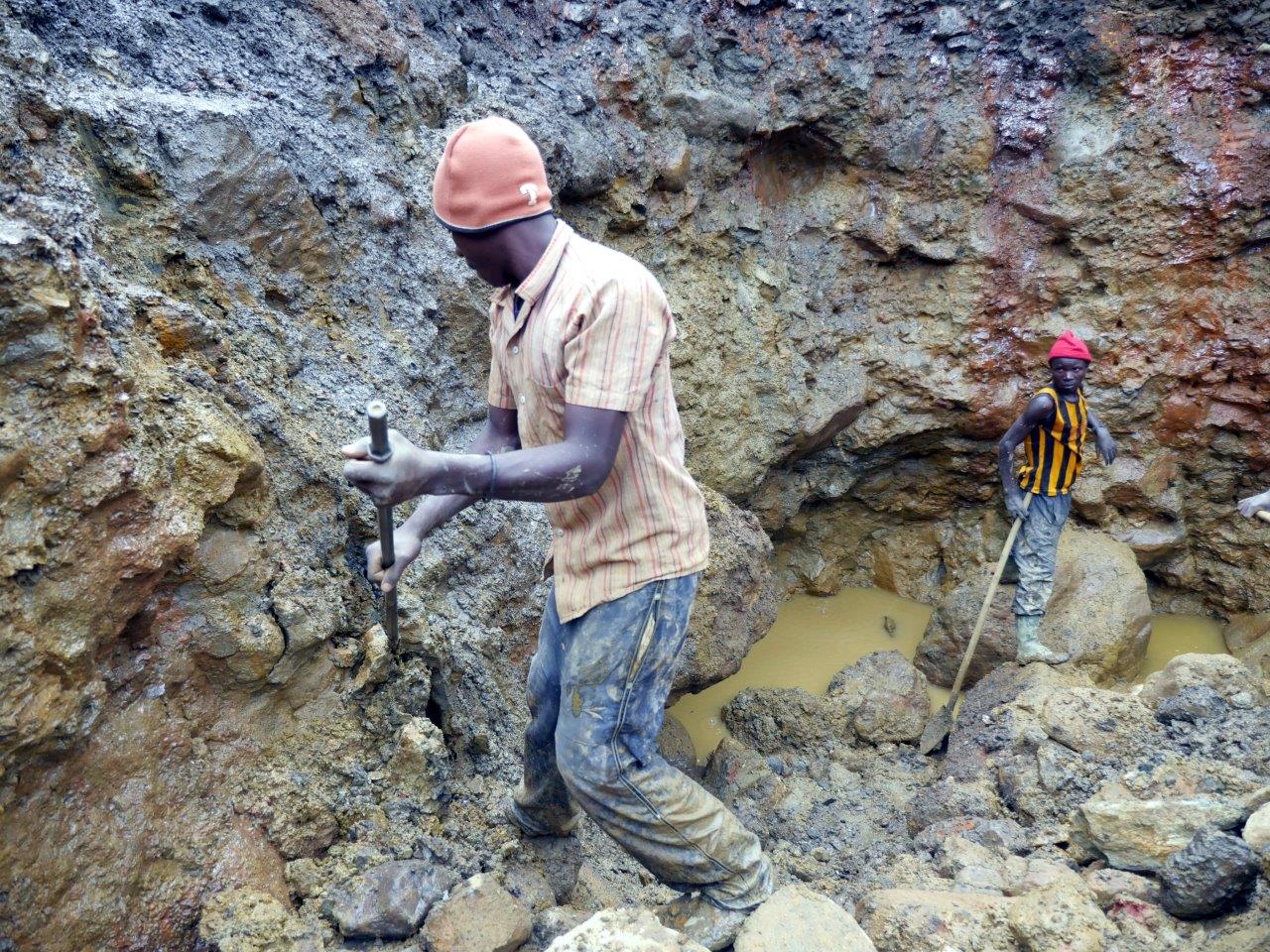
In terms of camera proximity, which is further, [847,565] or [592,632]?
[847,565]

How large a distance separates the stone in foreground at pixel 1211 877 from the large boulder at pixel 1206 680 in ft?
5.50

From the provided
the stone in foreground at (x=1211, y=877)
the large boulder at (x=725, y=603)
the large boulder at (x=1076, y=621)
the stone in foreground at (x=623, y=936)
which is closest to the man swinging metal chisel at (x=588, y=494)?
the stone in foreground at (x=623, y=936)

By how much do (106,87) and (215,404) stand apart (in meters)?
1.15

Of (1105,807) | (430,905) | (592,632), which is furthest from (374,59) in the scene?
(1105,807)

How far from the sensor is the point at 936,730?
4812mm

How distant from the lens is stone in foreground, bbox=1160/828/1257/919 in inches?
87.4

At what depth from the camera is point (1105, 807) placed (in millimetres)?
2727

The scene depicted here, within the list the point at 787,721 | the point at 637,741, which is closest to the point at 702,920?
the point at 637,741

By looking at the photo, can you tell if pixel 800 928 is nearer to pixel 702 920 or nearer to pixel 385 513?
pixel 702 920

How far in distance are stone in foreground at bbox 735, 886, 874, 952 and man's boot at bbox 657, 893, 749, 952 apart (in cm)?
4

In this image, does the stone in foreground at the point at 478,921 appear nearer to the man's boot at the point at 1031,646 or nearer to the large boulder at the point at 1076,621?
the man's boot at the point at 1031,646

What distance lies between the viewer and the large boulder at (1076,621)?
5.22m

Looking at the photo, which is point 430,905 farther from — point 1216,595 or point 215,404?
point 1216,595

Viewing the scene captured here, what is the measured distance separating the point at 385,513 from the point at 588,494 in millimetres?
427
